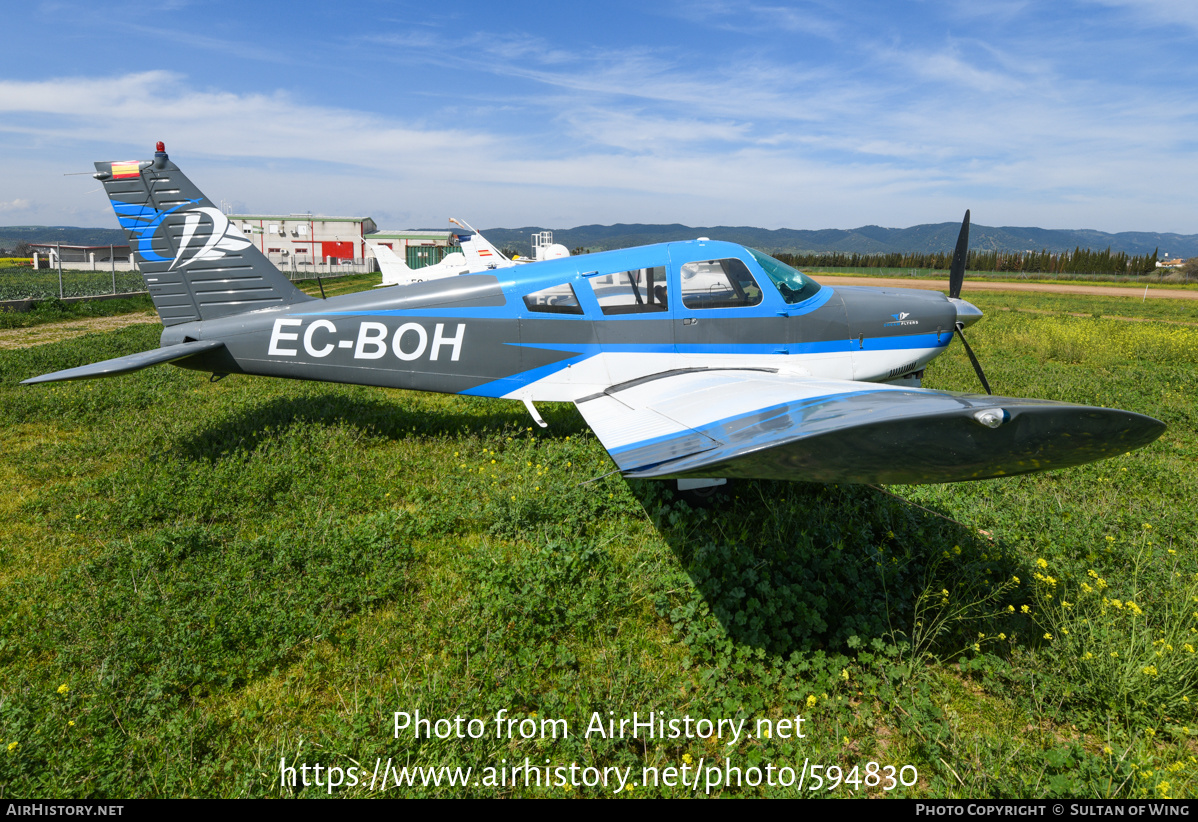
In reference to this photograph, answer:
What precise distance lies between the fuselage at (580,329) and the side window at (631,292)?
11 millimetres

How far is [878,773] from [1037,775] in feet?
2.03

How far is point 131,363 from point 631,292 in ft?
15.9

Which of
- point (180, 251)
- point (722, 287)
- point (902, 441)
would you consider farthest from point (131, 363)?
point (902, 441)

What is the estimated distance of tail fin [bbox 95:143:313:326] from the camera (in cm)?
628

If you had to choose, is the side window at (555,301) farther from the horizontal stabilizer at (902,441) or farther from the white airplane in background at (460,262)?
the white airplane in background at (460,262)

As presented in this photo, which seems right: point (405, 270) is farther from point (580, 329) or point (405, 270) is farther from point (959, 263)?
point (959, 263)

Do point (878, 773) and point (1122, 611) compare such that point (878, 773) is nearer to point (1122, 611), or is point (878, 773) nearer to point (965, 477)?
point (965, 477)

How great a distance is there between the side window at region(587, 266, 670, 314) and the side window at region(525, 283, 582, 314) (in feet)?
0.74

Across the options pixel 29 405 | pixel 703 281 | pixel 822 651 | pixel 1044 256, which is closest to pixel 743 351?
pixel 703 281

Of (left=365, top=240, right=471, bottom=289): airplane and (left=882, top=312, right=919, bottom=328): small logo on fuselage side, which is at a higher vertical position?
(left=365, top=240, right=471, bottom=289): airplane

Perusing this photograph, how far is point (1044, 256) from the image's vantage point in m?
69.9

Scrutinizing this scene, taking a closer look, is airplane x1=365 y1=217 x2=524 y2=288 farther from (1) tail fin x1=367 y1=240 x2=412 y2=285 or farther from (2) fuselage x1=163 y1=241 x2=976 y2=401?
(2) fuselage x1=163 y1=241 x2=976 y2=401

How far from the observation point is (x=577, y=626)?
11.1ft

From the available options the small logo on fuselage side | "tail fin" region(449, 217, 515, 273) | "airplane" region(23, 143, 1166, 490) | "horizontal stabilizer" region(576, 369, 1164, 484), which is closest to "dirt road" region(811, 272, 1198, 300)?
"tail fin" region(449, 217, 515, 273)
